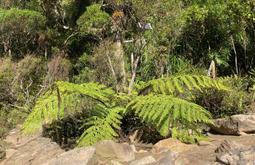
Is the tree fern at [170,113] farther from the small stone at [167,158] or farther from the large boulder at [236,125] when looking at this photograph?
the large boulder at [236,125]

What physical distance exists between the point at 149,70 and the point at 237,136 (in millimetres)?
3515

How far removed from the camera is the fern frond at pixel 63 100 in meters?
7.23

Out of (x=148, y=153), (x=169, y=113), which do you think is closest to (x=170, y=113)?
(x=169, y=113)

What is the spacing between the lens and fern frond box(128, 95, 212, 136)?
6.96m

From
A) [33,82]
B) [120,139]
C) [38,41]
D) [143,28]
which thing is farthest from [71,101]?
[38,41]

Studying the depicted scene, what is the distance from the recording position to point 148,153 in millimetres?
7227

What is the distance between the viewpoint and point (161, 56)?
10.7 metres

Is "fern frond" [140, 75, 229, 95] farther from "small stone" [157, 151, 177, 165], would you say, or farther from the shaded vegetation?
"small stone" [157, 151, 177, 165]

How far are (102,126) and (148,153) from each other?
0.75 meters

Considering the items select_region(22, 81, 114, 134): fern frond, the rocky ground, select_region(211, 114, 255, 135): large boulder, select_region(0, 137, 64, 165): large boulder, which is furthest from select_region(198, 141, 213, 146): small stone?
select_region(0, 137, 64, 165): large boulder

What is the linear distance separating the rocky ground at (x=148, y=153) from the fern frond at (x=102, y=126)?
328 mm

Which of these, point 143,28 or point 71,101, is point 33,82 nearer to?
point 143,28

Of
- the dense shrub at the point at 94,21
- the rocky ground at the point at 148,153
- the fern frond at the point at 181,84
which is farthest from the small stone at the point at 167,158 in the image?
the dense shrub at the point at 94,21

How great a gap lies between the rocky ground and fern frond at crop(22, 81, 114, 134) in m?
0.37
